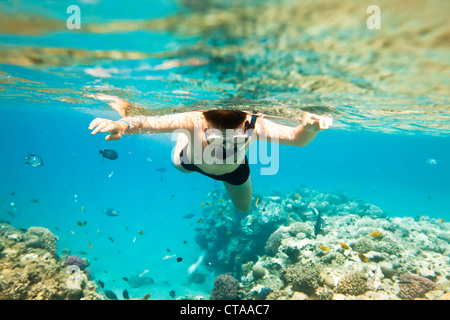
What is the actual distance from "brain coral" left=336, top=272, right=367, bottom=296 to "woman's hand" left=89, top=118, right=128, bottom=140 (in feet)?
25.8

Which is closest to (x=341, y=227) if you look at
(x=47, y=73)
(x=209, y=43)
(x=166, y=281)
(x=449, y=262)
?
(x=449, y=262)

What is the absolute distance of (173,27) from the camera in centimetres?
420

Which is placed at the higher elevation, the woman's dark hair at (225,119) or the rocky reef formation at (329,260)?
the woman's dark hair at (225,119)

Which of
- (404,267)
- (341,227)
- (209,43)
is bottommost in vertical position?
(341,227)

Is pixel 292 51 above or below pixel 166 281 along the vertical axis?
above

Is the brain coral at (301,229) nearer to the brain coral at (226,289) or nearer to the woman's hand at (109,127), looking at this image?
the brain coral at (226,289)

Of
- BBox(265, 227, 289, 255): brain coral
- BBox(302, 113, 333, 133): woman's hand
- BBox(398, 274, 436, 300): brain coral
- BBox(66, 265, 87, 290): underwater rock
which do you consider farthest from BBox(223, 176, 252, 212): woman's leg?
BBox(66, 265, 87, 290): underwater rock

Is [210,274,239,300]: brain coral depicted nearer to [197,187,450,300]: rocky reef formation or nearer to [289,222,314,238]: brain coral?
[197,187,450,300]: rocky reef formation

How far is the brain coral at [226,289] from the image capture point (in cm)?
895

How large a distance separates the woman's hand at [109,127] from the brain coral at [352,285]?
7.85m

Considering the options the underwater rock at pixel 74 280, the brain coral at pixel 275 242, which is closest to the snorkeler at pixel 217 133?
the brain coral at pixel 275 242
